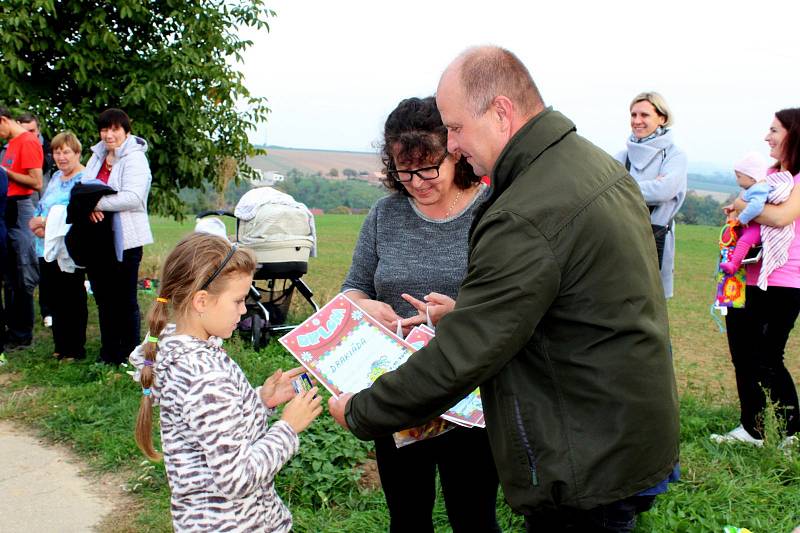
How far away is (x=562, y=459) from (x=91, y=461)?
12.2ft

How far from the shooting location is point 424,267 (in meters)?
2.89

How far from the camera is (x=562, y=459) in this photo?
188 centimetres

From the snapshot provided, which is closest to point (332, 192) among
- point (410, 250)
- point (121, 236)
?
point (121, 236)

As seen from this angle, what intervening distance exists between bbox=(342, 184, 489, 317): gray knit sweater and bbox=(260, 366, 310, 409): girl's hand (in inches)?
20.3

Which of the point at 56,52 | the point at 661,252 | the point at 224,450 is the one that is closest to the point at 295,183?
the point at 56,52

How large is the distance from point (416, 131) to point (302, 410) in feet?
3.51

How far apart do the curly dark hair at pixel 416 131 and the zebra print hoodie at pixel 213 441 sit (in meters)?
0.96

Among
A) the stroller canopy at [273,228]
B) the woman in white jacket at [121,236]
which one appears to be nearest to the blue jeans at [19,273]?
the woman in white jacket at [121,236]

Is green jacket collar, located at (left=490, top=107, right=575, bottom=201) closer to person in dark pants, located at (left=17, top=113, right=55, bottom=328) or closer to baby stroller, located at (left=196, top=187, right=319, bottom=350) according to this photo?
baby stroller, located at (left=196, top=187, right=319, bottom=350)

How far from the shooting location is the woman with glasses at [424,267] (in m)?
2.75

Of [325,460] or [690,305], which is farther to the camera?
[690,305]

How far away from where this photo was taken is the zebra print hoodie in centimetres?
228

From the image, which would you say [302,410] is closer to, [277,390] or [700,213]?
[277,390]

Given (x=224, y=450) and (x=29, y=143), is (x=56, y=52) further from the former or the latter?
(x=224, y=450)
